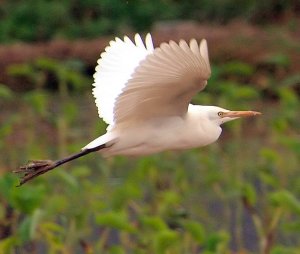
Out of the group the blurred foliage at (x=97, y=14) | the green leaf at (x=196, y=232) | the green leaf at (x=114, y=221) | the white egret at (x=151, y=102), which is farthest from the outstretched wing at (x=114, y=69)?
the blurred foliage at (x=97, y=14)

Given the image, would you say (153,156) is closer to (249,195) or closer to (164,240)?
(249,195)

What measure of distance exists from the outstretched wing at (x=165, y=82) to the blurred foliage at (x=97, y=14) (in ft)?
29.1

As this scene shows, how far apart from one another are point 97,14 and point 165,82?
10.2 m

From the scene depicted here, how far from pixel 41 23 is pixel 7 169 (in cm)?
742

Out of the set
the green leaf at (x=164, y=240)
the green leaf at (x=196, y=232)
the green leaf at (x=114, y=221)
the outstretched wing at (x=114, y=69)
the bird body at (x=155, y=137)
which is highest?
the outstretched wing at (x=114, y=69)

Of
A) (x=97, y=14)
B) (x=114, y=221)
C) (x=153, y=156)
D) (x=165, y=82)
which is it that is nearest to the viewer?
(x=165, y=82)

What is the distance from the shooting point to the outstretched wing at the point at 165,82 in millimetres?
4633

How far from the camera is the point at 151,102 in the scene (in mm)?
5012

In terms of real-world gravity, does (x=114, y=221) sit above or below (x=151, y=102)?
below

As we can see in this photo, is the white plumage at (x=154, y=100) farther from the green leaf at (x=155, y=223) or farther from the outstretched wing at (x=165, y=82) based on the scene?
the green leaf at (x=155, y=223)

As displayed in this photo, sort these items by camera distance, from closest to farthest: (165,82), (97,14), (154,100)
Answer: (165,82) → (154,100) → (97,14)

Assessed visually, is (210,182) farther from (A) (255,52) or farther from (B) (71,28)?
(B) (71,28)

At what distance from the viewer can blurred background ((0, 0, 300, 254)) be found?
627 centimetres

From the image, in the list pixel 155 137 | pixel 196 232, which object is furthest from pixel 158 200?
pixel 155 137
